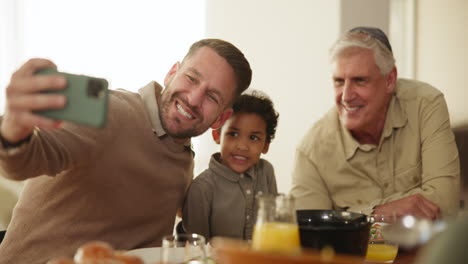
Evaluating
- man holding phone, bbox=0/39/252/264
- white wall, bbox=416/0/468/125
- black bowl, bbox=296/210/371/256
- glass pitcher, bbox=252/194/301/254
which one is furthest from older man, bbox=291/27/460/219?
white wall, bbox=416/0/468/125

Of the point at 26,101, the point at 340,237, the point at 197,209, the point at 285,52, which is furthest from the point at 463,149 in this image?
the point at 26,101

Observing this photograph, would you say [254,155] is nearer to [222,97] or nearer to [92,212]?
[222,97]

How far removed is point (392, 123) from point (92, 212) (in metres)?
1.32

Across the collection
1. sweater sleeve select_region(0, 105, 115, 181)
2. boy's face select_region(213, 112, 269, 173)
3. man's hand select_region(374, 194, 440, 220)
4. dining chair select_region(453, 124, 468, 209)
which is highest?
sweater sleeve select_region(0, 105, 115, 181)

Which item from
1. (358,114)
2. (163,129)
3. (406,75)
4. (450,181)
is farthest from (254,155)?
→ (406,75)

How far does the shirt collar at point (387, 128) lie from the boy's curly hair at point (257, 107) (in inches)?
17.3

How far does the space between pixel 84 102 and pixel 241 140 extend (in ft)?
3.53

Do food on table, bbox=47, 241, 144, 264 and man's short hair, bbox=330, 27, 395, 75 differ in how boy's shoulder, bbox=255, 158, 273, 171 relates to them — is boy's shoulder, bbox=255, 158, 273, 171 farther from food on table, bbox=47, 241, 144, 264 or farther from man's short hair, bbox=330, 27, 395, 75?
food on table, bbox=47, 241, 144, 264

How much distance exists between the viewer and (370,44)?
2.30m

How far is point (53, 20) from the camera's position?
3.31 meters

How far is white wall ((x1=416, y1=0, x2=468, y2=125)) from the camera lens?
418 cm

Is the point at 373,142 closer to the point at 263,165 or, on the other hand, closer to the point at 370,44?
the point at 370,44

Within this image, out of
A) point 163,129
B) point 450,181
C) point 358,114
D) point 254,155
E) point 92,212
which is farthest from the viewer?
point 358,114

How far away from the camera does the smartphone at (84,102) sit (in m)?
0.79
